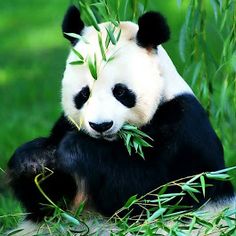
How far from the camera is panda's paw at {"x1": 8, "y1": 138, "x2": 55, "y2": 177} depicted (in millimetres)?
4703

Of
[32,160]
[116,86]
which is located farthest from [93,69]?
[32,160]

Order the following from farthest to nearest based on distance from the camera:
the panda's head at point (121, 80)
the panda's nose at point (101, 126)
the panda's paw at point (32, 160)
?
the panda's paw at point (32, 160)
the panda's head at point (121, 80)
the panda's nose at point (101, 126)

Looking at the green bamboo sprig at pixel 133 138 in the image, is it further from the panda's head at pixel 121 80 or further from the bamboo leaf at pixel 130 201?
the bamboo leaf at pixel 130 201

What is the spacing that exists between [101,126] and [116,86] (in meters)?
0.25

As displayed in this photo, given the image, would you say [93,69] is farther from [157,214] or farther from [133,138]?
[157,214]

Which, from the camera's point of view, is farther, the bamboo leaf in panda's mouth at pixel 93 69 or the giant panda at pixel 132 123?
the giant panda at pixel 132 123

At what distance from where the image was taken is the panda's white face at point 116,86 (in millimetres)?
4391

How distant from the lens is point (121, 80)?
446cm

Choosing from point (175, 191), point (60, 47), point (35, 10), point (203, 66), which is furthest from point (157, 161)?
point (35, 10)

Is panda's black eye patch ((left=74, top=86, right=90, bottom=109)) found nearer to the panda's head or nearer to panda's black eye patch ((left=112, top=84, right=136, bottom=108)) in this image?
the panda's head

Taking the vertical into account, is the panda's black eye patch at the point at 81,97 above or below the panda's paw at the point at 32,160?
above

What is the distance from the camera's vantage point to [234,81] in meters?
5.09

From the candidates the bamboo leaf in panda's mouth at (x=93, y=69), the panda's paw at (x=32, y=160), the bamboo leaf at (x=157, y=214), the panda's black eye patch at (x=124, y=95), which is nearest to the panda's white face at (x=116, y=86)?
the panda's black eye patch at (x=124, y=95)

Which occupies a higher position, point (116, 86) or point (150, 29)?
point (150, 29)
